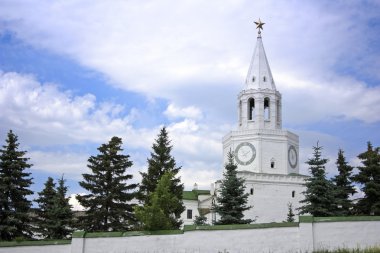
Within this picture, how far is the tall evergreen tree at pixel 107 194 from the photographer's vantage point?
35312 millimetres

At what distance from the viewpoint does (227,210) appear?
3272 cm

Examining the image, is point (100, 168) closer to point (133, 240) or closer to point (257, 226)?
point (133, 240)

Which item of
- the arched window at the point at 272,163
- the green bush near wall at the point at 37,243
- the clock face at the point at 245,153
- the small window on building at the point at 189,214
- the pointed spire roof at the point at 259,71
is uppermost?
the pointed spire roof at the point at 259,71

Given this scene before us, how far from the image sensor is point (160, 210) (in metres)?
29.5

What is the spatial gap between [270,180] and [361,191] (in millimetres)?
20624

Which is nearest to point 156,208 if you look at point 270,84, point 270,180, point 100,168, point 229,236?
point 229,236

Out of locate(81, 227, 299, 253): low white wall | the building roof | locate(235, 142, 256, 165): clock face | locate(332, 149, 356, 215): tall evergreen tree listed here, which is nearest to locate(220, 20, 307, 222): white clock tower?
locate(235, 142, 256, 165): clock face

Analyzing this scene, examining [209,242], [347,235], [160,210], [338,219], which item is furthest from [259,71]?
[347,235]

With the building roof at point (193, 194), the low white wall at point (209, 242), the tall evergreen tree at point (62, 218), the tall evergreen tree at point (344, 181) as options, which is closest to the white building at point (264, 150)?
the building roof at point (193, 194)

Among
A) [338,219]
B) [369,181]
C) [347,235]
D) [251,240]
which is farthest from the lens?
[369,181]

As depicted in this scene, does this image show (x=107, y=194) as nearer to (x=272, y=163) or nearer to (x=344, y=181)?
(x=344, y=181)

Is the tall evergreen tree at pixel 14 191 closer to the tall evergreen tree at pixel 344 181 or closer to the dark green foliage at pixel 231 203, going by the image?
the dark green foliage at pixel 231 203

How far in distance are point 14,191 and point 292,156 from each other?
32.7 m

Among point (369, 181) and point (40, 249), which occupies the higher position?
point (369, 181)
